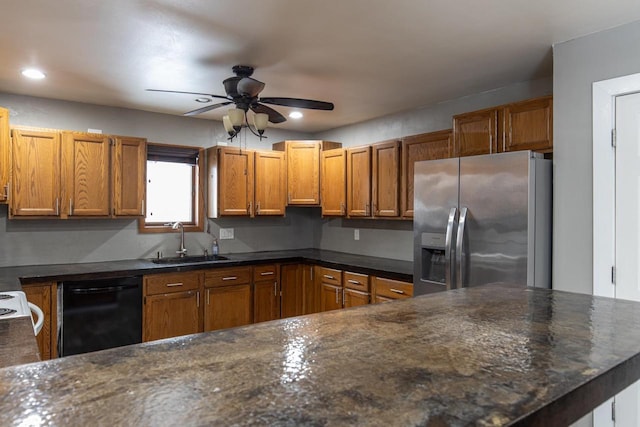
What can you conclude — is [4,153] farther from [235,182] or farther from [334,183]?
[334,183]

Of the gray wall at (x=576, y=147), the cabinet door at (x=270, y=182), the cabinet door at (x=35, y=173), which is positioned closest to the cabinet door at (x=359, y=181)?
→ the cabinet door at (x=270, y=182)

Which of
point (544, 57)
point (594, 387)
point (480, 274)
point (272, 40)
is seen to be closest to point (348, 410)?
point (594, 387)

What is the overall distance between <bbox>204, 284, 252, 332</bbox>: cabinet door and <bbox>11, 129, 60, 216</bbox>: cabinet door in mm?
1532

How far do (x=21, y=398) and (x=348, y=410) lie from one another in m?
0.46

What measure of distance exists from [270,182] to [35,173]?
216cm

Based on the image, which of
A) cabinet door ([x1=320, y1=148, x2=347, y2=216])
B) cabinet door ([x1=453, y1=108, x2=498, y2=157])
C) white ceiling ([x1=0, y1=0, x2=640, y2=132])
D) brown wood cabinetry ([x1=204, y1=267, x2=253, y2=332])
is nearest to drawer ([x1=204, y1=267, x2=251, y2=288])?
brown wood cabinetry ([x1=204, y1=267, x2=253, y2=332])

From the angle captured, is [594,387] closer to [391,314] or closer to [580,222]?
[391,314]

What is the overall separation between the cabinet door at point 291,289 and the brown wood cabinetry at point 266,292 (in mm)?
66

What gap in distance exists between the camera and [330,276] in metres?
4.32

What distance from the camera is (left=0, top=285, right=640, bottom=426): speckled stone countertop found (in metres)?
0.58

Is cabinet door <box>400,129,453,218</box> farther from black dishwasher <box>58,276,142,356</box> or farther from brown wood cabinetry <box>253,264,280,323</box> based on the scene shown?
black dishwasher <box>58,276,142,356</box>

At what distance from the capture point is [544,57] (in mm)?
2783

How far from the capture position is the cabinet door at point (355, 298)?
3913 millimetres

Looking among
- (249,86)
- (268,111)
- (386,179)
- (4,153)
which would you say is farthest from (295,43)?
(4,153)
